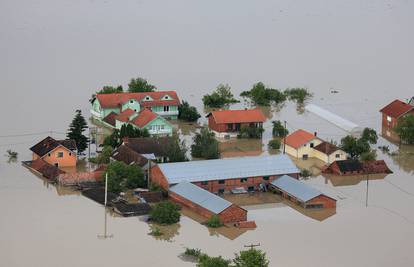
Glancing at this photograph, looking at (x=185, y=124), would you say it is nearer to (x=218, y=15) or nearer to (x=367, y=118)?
(x=367, y=118)

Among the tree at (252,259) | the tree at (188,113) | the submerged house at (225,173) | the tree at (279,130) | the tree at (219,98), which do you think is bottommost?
the tree at (252,259)

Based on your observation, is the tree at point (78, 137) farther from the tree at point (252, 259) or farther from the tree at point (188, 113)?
the tree at point (252, 259)

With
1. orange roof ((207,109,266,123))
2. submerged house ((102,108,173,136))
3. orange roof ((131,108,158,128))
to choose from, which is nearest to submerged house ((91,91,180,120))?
submerged house ((102,108,173,136))

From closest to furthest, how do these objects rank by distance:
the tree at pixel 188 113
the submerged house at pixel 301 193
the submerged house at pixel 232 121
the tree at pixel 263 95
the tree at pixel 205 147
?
the submerged house at pixel 301 193
the tree at pixel 205 147
the submerged house at pixel 232 121
the tree at pixel 188 113
the tree at pixel 263 95

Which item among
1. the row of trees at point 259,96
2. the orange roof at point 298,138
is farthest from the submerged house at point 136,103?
the orange roof at point 298,138

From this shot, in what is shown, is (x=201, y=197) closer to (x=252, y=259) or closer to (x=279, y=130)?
(x=252, y=259)

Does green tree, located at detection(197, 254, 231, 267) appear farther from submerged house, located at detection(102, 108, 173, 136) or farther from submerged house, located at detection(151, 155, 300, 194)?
submerged house, located at detection(102, 108, 173, 136)

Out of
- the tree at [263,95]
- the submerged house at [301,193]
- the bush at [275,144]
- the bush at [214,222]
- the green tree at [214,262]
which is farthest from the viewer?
the tree at [263,95]
